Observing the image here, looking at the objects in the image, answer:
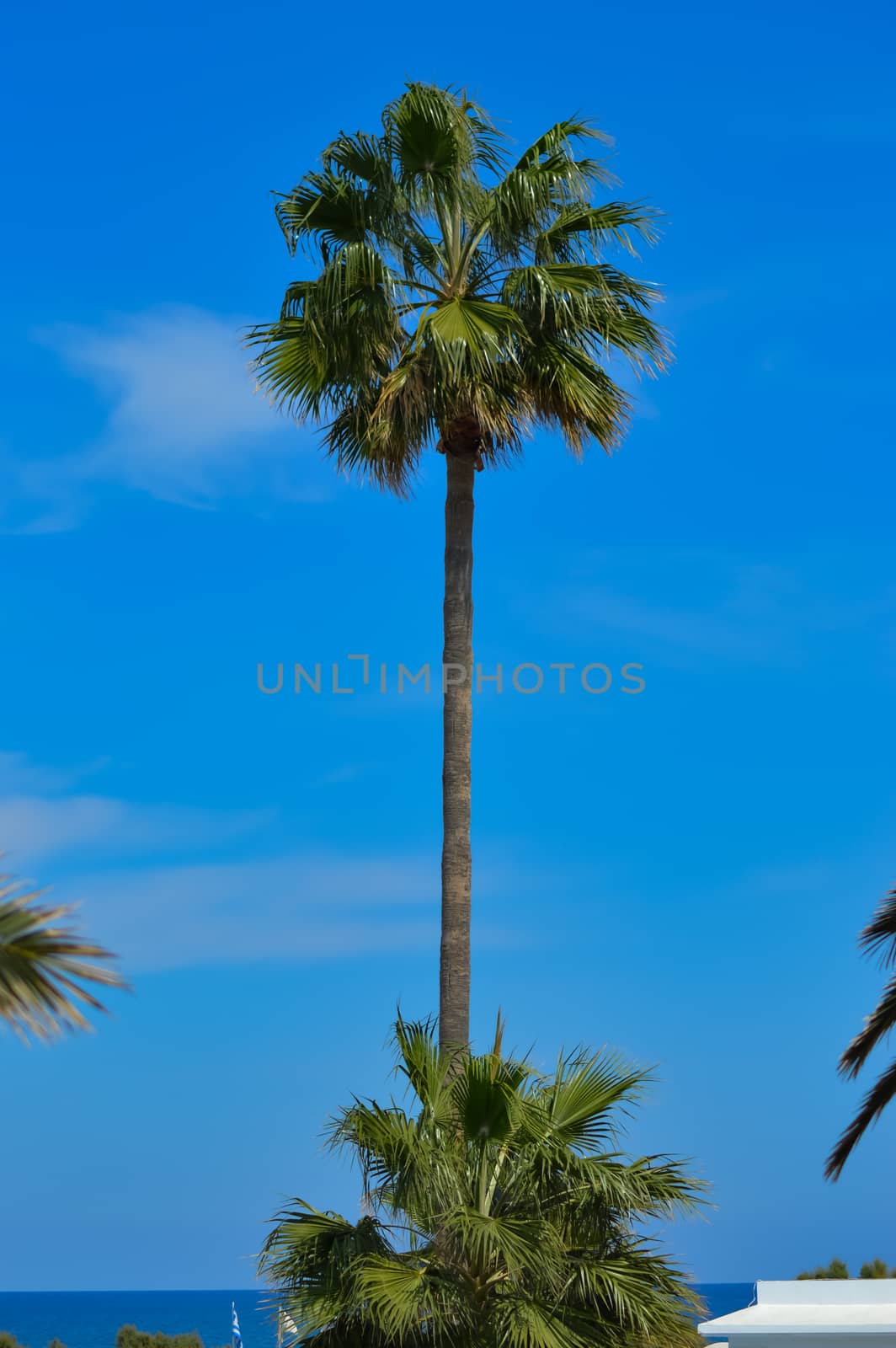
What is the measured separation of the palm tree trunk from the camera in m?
13.8

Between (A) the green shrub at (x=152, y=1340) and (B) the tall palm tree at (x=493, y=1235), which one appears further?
(A) the green shrub at (x=152, y=1340)

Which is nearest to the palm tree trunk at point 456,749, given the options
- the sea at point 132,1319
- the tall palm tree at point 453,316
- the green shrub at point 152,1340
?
the tall palm tree at point 453,316

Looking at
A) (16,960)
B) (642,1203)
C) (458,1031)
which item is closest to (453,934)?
(458,1031)

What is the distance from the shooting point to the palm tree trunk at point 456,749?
1378 centimetres

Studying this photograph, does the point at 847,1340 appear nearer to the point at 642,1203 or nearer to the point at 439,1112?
the point at 642,1203

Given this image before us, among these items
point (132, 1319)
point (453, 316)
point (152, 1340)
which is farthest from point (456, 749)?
point (132, 1319)

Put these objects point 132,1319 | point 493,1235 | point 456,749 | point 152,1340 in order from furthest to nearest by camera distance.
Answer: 1. point 132,1319
2. point 152,1340
3. point 456,749
4. point 493,1235

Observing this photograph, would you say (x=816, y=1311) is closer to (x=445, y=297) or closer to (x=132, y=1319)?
(x=445, y=297)

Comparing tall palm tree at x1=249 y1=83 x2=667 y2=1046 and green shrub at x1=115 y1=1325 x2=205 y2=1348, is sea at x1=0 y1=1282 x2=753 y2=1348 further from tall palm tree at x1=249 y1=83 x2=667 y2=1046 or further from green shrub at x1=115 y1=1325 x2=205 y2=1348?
tall palm tree at x1=249 y1=83 x2=667 y2=1046

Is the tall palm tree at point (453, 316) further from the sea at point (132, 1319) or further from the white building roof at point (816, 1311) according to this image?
the sea at point (132, 1319)

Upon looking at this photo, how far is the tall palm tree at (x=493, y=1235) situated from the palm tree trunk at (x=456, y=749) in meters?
1.58

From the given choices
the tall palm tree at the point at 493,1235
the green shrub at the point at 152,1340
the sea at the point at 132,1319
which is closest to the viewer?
the tall palm tree at the point at 493,1235

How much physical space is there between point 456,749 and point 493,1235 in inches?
193

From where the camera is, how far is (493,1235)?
10992mm
